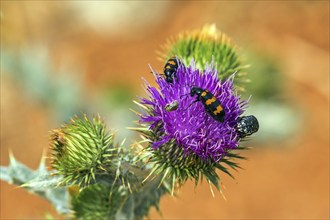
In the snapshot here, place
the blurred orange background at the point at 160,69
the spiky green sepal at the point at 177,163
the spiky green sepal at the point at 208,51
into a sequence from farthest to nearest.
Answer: the blurred orange background at the point at 160,69
the spiky green sepal at the point at 208,51
the spiky green sepal at the point at 177,163

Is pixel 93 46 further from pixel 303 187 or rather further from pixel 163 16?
pixel 303 187

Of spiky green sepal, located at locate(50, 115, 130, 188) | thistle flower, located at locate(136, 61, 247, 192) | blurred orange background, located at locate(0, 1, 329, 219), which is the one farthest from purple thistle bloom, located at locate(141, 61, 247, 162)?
blurred orange background, located at locate(0, 1, 329, 219)

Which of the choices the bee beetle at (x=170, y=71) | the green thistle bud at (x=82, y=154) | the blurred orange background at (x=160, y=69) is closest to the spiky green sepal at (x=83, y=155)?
the green thistle bud at (x=82, y=154)

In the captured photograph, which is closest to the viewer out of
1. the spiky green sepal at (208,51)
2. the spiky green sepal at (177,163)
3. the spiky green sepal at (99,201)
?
the spiky green sepal at (177,163)

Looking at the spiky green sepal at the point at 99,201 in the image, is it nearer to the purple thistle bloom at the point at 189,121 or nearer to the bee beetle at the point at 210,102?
the purple thistle bloom at the point at 189,121

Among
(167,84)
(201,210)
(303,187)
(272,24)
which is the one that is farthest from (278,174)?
(167,84)
